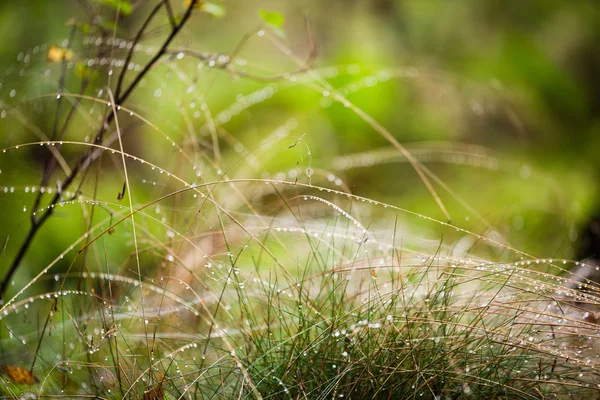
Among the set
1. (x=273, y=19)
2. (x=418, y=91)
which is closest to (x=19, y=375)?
(x=273, y=19)

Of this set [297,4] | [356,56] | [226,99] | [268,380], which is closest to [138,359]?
[268,380]

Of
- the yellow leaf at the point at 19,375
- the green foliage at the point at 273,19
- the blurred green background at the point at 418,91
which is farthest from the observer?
the blurred green background at the point at 418,91

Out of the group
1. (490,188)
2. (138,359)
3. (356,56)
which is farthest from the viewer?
(356,56)

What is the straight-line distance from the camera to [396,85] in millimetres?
3506

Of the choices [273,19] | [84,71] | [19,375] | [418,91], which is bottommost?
[19,375]

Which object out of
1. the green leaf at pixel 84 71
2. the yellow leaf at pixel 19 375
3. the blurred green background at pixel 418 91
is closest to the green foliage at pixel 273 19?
the green leaf at pixel 84 71

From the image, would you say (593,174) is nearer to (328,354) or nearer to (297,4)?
(297,4)

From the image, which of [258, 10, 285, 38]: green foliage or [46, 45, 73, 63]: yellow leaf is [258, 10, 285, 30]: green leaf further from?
[46, 45, 73, 63]: yellow leaf

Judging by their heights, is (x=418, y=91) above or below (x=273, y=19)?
below

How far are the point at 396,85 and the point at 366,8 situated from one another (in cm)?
66

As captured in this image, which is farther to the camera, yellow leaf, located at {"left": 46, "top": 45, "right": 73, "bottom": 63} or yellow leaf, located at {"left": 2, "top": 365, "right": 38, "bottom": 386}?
yellow leaf, located at {"left": 46, "top": 45, "right": 73, "bottom": 63}

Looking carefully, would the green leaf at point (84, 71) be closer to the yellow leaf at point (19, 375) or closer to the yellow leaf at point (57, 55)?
the yellow leaf at point (57, 55)

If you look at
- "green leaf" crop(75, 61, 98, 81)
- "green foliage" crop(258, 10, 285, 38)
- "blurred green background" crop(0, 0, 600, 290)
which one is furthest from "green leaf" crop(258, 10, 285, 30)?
"blurred green background" crop(0, 0, 600, 290)

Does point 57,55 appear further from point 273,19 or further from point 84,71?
point 273,19
